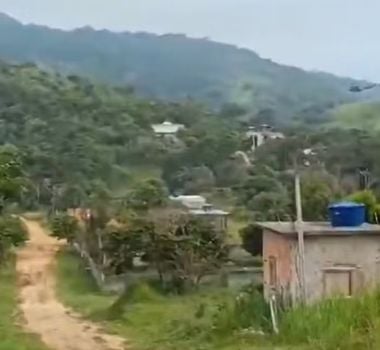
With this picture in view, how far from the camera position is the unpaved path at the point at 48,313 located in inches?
608

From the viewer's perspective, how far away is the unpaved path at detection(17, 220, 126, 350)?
608 inches

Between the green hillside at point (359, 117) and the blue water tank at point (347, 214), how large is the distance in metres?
58.1

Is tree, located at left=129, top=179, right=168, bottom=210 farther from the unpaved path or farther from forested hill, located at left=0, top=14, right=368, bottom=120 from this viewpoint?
forested hill, located at left=0, top=14, right=368, bottom=120

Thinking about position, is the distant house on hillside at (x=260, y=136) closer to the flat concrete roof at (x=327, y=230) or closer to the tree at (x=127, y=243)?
the tree at (x=127, y=243)

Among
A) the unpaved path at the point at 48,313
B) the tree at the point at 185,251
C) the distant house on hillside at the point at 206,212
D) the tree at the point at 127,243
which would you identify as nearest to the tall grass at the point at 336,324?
the unpaved path at the point at 48,313

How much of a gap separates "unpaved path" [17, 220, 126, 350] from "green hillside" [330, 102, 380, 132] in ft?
155

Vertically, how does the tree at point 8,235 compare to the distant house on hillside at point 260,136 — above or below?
below

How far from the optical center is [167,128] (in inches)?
2594

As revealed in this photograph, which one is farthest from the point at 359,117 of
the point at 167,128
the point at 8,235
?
the point at 8,235

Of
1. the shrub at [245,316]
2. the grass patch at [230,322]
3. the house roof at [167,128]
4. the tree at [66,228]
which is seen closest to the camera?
the grass patch at [230,322]

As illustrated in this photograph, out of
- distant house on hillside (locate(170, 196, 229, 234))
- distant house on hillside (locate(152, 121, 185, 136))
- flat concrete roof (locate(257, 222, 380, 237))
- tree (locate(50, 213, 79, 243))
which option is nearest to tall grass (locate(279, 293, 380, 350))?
flat concrete roof (locate(257, 222, 380, 237))

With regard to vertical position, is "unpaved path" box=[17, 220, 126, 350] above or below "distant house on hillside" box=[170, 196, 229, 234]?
below

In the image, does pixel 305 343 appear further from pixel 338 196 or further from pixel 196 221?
pixel 338 196

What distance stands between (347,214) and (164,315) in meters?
4.27
